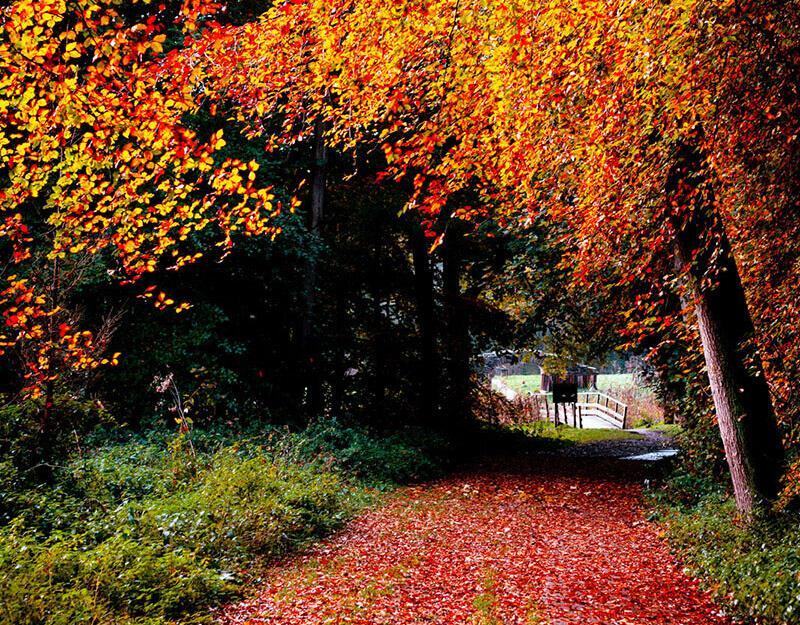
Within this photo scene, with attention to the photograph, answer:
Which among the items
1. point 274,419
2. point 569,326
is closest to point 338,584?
point 274,419

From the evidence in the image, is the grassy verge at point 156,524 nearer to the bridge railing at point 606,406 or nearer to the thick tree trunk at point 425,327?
the thick tree trunk at point 425,327

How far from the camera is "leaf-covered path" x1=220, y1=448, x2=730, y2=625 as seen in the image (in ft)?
18.6

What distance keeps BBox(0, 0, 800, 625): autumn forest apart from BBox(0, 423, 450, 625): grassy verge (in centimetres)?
3

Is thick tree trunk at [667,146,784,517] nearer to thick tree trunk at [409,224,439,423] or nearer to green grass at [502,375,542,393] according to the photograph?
thick tree trunk at [409,224,439,423]

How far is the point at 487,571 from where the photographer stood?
6.98 m

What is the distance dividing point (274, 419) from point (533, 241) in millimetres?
6328

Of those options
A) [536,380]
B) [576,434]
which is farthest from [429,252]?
[536,380]

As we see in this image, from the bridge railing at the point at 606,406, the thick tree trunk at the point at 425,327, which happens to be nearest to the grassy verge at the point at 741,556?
the thick tree trunk at the point at 425,327

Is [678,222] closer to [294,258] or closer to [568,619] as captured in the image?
[568,619]

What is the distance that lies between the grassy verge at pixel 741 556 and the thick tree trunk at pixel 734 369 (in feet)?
1.29

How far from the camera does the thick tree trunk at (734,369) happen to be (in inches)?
276

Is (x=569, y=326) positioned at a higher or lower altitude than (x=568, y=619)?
higher

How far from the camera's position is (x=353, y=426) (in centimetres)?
1435

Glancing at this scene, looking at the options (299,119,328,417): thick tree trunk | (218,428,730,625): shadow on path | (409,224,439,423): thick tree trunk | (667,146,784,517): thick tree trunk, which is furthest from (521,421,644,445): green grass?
(667,146,784,517): thick tree trunk
